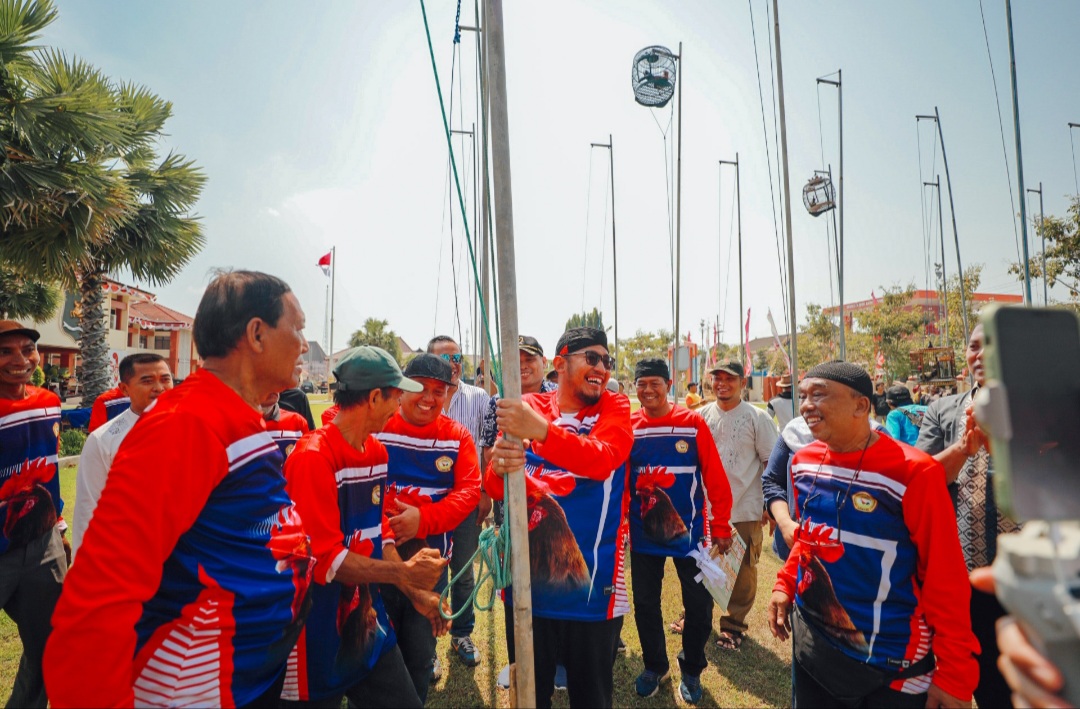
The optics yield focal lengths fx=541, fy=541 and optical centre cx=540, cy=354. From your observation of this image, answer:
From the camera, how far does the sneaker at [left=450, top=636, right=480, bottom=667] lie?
168 inches

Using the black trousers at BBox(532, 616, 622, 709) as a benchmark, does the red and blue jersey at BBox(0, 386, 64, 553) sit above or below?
above

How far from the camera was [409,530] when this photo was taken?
288 centimetres

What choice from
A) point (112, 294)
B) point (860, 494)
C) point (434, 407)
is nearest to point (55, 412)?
point (434, 407)

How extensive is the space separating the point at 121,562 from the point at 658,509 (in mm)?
3286

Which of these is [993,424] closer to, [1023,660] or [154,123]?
[1023,660]

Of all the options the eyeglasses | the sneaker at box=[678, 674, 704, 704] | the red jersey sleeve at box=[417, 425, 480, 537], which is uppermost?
the eyeglasses

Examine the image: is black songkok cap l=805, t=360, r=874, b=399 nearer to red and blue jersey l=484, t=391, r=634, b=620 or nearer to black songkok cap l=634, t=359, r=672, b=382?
red and blue jersey l=484, t=391, r=634, b=620

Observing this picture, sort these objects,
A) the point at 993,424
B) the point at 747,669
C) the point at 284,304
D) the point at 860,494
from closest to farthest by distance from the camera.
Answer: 1. the point at 993,424
2. the point at 284,304
3. the point at 860,494
4. the point at 747,669

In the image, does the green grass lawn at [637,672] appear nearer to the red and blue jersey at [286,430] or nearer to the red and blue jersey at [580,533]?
the red and blue jersey at [580,533]

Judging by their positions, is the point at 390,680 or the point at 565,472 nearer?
the point at 390,680

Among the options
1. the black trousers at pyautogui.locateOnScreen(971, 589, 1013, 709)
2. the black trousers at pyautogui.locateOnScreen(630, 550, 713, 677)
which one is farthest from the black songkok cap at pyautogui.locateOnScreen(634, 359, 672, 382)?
the black trousers at pyautogui.locateOnScreen(971, 589, 1013, 709)

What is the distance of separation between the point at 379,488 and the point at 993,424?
7.62 feet

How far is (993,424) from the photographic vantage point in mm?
851

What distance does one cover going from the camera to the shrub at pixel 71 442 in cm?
1232
